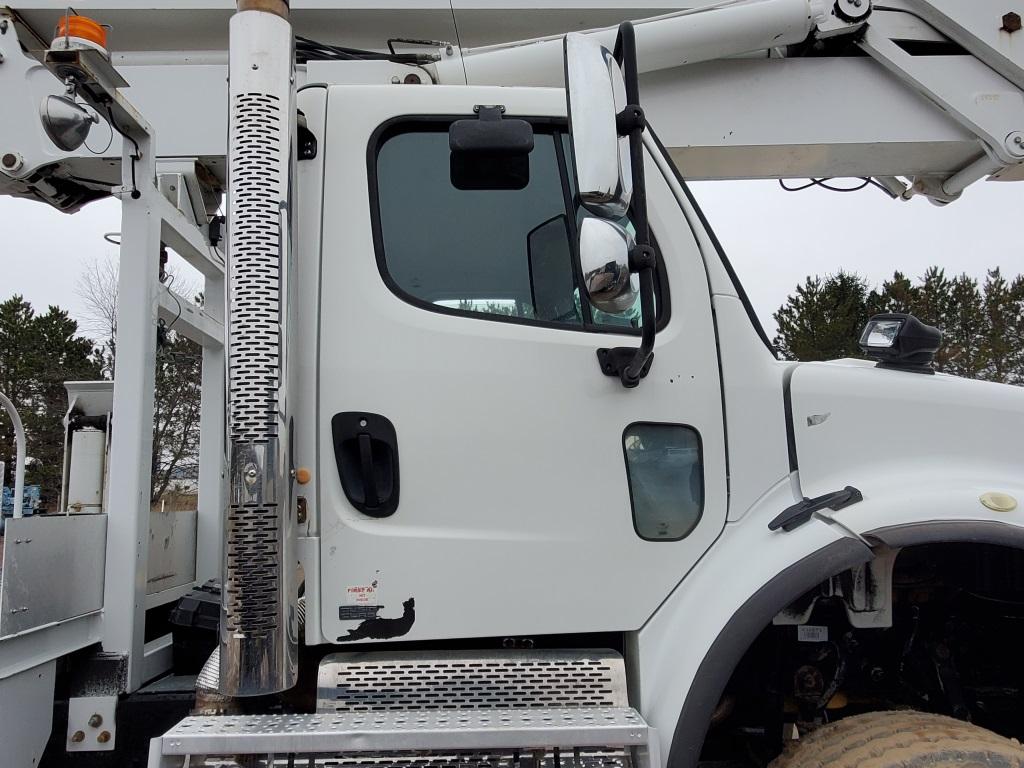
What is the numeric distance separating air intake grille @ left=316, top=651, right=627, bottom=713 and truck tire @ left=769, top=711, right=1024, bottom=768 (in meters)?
0.54

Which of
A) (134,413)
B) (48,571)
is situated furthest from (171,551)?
(48,571)

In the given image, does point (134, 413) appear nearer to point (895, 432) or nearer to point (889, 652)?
point (895, 432)

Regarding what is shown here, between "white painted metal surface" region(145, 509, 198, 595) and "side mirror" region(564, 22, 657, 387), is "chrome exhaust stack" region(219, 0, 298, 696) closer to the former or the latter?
"side mirror" region(564, 22, 657, 387)

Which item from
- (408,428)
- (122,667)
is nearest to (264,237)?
(408,428)

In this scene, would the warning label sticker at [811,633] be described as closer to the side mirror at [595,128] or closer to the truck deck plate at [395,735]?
the truck deck plate at [395,735]

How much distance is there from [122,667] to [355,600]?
0.88 metres

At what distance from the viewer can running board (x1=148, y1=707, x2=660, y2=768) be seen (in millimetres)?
1810

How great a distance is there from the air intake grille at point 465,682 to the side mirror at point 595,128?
3.84 feet

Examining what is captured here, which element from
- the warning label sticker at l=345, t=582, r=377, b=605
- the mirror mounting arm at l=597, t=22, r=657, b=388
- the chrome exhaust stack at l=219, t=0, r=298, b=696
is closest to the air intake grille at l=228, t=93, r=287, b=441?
the chrome exhaust stack at l=219, t=0, r=298, b=696

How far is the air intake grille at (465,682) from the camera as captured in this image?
2041mm

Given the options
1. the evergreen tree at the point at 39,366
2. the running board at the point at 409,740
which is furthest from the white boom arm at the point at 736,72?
the evergreen tree at the point at 39,366

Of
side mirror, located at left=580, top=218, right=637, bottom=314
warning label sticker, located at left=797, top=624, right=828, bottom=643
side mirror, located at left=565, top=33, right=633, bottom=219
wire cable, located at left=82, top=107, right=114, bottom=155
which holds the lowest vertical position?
warning label sticker, located at left=797, top=624, right=828, bottom=643

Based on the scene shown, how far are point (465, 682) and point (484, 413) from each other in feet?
2.30

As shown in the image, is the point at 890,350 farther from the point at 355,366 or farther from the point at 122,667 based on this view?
the point at 122,667
